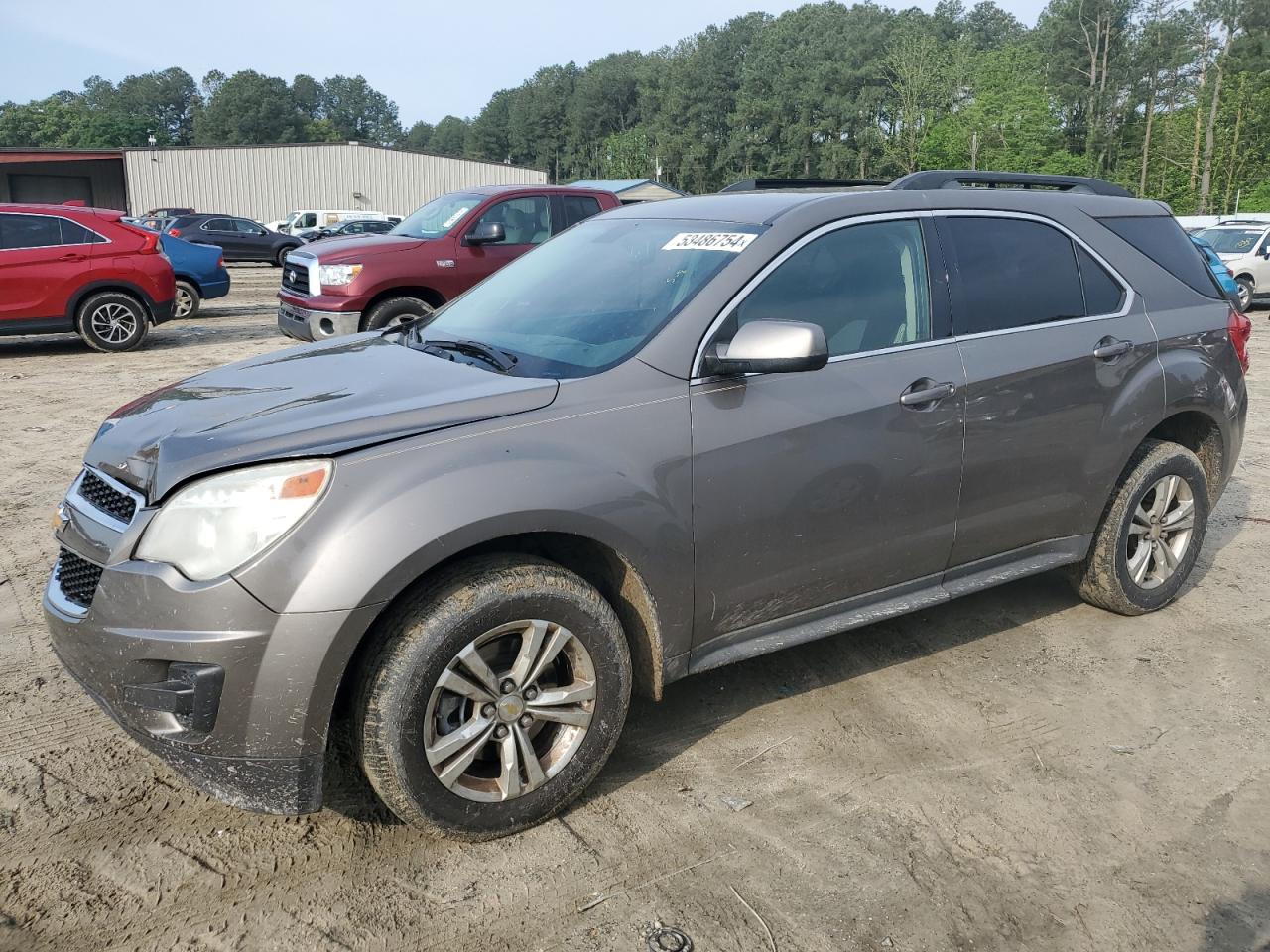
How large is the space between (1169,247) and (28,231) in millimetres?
11639

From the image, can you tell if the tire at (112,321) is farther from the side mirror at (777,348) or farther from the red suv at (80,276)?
the side mirror at (777,348)

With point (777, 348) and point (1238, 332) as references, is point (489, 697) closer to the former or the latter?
point (777, 348)

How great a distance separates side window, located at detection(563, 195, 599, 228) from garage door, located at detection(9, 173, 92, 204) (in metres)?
48.0

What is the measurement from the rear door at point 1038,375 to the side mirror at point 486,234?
700 cm

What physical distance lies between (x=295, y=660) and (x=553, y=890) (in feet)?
3.00

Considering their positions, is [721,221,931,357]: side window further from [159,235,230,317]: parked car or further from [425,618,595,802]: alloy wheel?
[159,235,230,317]: parked car

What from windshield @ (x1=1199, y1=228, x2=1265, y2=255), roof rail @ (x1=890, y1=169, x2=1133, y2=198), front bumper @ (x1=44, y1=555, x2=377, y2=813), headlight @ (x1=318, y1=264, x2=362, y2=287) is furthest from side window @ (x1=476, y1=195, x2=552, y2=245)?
windshield @ (x1=1199, y1=228, x2=1265, y2=255)

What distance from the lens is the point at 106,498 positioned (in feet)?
9.86

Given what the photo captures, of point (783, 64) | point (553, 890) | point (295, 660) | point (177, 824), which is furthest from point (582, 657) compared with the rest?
point (783, 64)

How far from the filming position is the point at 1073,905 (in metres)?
2.77

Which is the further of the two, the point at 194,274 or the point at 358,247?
the point at 194,274

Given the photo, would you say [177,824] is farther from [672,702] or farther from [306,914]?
[672,702]

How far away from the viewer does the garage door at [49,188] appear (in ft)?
166

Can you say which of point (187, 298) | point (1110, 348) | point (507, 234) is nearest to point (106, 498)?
point (1110, 348)
